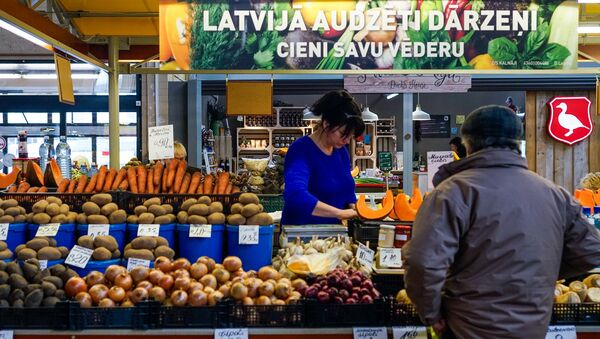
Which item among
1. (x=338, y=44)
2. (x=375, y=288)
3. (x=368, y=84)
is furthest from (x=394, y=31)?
(x=368, y=84)

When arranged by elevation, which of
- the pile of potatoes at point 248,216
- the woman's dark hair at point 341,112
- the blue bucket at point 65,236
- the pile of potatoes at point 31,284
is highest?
the woman's dark hair at point 341,112

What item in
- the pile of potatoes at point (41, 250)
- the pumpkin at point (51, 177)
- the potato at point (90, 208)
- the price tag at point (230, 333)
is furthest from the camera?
the pumpkin at point (51, 177)

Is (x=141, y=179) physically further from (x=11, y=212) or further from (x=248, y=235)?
(x=248, y=235)

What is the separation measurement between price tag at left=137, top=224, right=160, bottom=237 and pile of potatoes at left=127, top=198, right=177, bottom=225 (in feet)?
0.10

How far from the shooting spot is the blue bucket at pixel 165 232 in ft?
11.4

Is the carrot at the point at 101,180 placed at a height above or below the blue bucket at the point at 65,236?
above

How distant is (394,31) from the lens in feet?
15.9

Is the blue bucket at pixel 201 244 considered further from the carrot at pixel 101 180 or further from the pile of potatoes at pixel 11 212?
the carrot at pixel 101 180

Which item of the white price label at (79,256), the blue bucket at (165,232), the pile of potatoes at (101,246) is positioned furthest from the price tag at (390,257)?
the white price label at (79,256)

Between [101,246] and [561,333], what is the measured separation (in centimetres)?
226

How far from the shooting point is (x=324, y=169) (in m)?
3.95

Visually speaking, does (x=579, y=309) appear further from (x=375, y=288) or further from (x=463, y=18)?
(x=463, y=18)

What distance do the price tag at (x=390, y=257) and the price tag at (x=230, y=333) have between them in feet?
2.65

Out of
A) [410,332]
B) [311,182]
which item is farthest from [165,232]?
[410,332]
